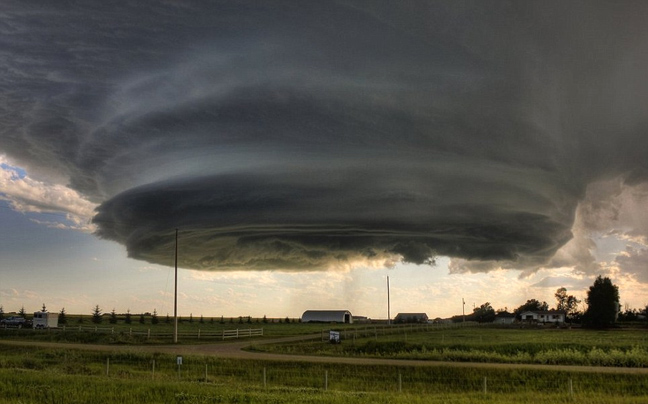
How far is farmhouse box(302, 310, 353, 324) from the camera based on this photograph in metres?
167

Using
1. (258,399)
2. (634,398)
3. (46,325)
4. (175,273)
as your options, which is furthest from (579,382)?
(46,325)

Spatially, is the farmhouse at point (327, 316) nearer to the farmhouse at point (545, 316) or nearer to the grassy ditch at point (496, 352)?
the farmhouse at point (545, 316)

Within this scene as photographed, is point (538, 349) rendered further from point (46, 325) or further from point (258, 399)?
point (46, 325)

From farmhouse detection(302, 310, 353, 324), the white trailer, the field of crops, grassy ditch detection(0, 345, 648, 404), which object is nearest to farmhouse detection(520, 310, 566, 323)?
farmhouse detection(302, 310, 353, 324)

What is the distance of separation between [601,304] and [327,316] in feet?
236

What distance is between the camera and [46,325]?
3787 inches

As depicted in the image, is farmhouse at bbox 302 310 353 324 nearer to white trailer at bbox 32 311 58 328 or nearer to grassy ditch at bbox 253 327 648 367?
white trailer at bbox 32 311 58 328

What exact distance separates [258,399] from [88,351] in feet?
116

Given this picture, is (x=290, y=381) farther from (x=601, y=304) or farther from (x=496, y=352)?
(x=601, y=304)

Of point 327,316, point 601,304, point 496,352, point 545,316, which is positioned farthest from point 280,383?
point 545,316

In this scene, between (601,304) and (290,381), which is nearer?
(290,381)

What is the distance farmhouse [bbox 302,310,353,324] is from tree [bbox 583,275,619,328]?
2476 inches

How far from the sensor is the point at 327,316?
557 feet

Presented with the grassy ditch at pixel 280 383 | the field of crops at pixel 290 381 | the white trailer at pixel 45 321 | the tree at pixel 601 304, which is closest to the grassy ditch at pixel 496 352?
the field of crops at pixel 290 381
